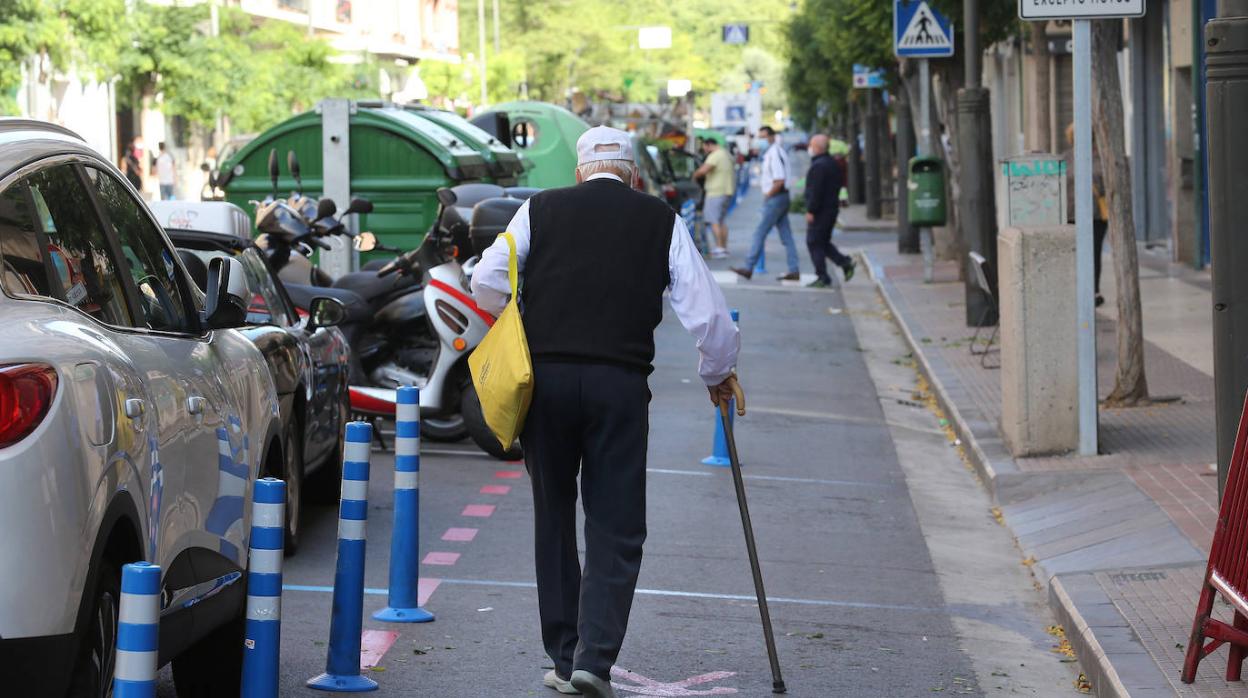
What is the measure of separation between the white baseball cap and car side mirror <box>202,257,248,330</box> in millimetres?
1137

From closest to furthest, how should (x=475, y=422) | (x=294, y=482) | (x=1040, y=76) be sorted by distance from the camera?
(x=294, y=482), (x=475, y=422), (x=1040, y=76)

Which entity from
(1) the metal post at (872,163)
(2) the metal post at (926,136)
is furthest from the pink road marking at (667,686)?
(1) the metal post at (872,163)

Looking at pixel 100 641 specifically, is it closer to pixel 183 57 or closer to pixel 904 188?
pixel 904 188

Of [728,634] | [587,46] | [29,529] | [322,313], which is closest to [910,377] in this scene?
[322,313]

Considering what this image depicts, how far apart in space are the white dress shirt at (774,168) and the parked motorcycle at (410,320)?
1218cm

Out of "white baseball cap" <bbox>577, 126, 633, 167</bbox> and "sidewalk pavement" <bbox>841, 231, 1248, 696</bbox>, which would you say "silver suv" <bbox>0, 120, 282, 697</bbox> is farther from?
"sidewalk pavement" <bbox>841, 231, 1248, 696</bbox>

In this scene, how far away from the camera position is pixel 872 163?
4081 centimetres

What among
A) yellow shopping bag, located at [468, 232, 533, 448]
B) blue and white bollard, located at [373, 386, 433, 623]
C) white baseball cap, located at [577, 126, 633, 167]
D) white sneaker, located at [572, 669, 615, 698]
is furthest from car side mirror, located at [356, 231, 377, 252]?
white sneaker, located at [572, 669, 615, 698]

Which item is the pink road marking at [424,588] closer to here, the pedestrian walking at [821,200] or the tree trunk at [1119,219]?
the tree trunk at [1119,219]

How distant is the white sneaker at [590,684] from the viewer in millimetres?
5977

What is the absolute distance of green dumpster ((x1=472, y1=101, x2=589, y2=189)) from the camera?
2472 centimetres

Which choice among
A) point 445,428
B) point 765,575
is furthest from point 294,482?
point 445,428

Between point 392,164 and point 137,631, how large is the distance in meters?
13.7

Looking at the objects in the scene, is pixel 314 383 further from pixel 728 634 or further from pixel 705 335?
pixel 705 335
